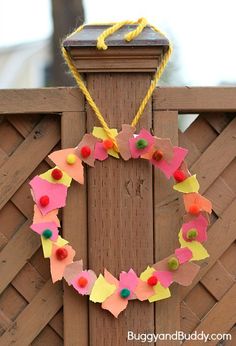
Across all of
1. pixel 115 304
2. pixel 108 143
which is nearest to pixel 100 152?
pixel 108 143

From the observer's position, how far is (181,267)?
4.35ft

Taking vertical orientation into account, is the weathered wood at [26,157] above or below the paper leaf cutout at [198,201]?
above

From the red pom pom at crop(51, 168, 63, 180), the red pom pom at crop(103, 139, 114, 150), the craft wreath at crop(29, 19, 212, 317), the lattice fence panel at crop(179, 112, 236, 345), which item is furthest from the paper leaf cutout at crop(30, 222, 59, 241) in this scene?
the lattice fence panel at crop(179, 112, 236, 345)

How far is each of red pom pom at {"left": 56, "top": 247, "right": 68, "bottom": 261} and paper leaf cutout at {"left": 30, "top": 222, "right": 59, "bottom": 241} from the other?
1.1 inches

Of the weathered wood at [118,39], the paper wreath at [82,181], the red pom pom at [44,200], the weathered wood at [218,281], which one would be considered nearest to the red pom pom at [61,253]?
the paper wreath at [82,181]

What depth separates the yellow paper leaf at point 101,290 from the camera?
1301 millimetres

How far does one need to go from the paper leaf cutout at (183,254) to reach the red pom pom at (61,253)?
248 millimetres

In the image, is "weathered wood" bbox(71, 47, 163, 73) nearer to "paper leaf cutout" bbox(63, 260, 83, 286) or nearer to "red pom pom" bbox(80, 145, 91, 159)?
"red pom pom" bbox(80, 145, 91, 159)

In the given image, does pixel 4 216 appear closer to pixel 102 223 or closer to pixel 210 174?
pixel 102 223

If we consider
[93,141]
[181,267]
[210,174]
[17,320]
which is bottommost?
[17,320]

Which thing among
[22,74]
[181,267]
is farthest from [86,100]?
[22,74]

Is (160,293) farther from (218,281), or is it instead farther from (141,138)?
(141,138)

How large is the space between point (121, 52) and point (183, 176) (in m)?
0.30

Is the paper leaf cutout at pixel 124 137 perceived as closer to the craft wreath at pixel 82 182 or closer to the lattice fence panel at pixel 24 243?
the craft wreath at pixel 82 182
